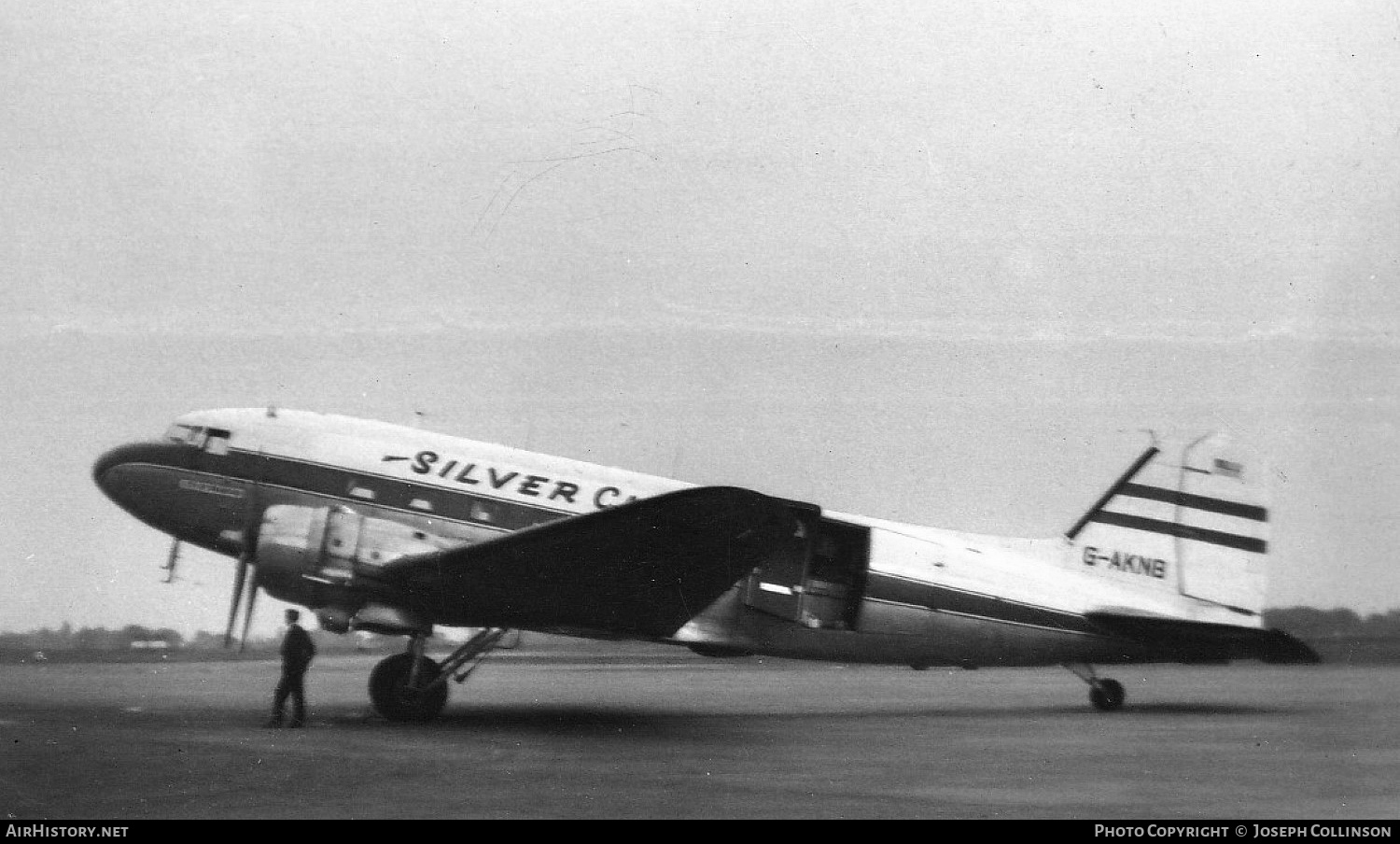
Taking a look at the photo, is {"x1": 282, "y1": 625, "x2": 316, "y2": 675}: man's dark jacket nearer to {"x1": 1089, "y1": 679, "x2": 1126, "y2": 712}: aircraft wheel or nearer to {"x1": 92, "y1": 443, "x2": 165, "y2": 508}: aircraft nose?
{"x1": 92, "y1": 443, "x2": 165, "y2": 508}: aircraft nose

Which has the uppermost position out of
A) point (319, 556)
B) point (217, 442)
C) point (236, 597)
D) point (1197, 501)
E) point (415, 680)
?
point (1197, 501)

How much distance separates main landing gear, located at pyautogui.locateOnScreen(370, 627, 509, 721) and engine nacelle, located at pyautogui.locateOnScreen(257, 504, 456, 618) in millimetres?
704

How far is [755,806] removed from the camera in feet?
21.5

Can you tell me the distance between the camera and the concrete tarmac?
653 cm

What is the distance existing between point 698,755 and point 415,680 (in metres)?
3.13

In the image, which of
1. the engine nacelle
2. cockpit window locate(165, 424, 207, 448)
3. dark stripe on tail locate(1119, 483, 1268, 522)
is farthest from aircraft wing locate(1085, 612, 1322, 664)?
cockpit window locate(165, 424, 207, 448)

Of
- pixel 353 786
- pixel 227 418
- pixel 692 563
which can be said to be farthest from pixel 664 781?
pixel 227 418

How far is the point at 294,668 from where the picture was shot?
991 cm

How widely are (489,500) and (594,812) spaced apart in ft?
18.1

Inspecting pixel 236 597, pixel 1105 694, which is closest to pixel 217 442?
pixel 236 597

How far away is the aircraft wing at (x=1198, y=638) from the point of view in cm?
1135

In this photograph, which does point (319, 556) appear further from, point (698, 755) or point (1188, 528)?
point (1188, 528)

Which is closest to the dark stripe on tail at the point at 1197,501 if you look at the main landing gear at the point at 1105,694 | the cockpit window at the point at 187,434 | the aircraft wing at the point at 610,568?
the main landing gear at the point at 1105,694

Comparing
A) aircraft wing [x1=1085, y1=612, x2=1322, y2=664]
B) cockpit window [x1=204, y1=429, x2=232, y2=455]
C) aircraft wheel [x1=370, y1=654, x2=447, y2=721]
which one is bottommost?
aircraft wheel [x1=370, y1=654, x2=447, y2=721]
